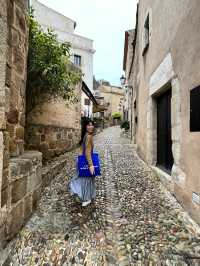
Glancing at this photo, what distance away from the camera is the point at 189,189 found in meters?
2.77

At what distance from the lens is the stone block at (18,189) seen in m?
2.15

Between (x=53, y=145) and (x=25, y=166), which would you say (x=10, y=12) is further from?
(x=53, y=145)

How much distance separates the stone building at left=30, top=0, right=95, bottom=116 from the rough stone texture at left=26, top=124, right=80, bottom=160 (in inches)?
388

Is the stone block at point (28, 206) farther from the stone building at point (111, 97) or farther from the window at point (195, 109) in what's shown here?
the stone building at point (111, 97)

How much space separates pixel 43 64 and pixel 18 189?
289 centimetres

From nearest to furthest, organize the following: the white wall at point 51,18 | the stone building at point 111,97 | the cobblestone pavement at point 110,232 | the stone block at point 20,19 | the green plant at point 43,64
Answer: the cobblestone pavement at point 110,232
the stone block at point 20,19
the green plant at point 43,64
the white wall at point 51,18
the stone building at point 111,97

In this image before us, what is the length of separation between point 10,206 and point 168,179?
276cm

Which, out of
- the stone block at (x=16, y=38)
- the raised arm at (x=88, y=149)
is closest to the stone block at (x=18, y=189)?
the raised arm at (x=88, y=149)

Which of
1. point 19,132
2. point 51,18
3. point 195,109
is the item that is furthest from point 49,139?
point 51,18

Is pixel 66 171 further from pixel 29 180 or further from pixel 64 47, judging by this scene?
pixel 64 47

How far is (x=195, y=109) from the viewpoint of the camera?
8.52 ft

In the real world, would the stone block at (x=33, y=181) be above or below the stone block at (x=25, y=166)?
below

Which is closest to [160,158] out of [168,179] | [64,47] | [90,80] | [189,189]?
[168,179]

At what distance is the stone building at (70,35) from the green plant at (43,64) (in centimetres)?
1168
